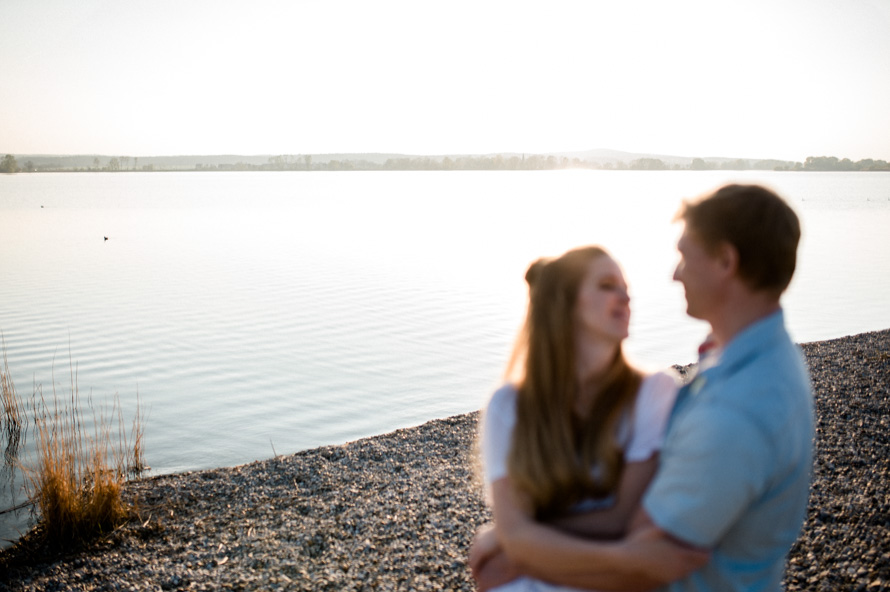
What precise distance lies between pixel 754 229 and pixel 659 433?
1.96ft

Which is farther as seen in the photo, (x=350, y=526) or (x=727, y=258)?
(x=350, y=526)

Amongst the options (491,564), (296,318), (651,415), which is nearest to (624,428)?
(651,415)

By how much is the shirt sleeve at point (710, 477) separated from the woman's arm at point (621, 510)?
212mm

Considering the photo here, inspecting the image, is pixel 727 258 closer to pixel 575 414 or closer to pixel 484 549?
pixel 575 414

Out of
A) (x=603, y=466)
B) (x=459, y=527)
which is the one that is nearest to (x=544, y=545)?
(x=603, y=466)

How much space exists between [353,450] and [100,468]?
8.96ft

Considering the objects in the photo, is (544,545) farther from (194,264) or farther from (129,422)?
(194,264)

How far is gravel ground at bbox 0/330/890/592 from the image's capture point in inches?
195

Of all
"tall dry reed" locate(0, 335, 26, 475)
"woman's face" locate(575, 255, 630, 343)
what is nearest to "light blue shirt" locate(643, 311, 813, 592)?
"woman's face" locate(575, 255, 630, 343)

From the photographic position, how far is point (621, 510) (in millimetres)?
1929

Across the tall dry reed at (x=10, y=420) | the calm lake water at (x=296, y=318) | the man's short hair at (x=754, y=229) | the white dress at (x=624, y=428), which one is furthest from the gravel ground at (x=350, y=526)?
the man's short hair at (x=754, y=229)

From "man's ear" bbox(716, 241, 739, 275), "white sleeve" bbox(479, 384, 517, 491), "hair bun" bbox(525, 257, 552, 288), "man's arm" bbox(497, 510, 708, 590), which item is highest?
"man's ear" bbox(716, 241, 739, 275)

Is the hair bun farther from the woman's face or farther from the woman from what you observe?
the woman's face

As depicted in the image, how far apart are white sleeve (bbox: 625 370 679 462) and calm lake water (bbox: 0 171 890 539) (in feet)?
1.89
